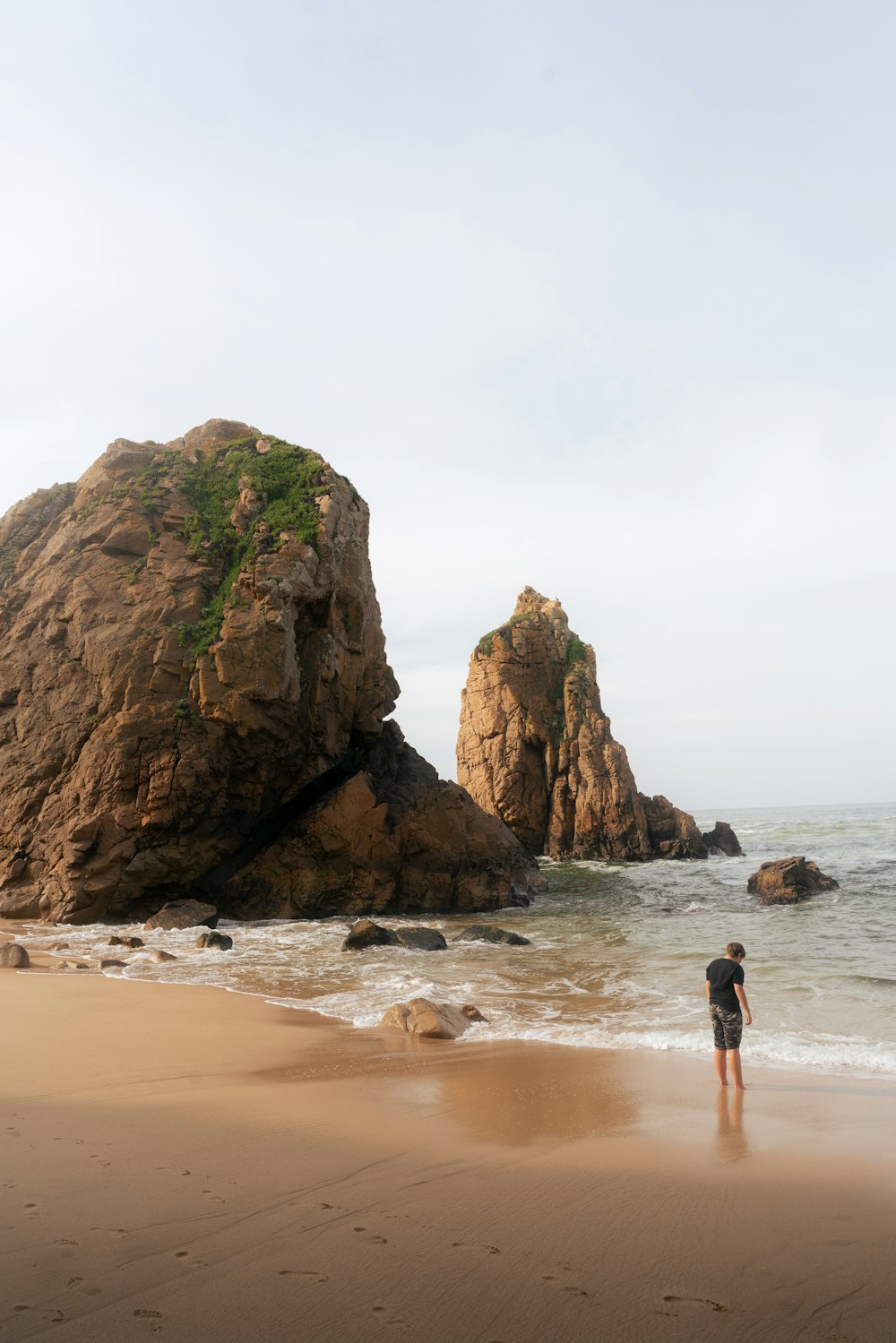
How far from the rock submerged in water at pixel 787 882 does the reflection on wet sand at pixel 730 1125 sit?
66.0 ft

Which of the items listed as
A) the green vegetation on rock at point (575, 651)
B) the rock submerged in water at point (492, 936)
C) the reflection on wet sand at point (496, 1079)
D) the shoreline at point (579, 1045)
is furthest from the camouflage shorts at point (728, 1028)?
the green vegetation on rock at point (575, 651)

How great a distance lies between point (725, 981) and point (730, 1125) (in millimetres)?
1763

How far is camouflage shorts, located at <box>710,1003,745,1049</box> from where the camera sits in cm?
729

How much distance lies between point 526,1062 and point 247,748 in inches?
567

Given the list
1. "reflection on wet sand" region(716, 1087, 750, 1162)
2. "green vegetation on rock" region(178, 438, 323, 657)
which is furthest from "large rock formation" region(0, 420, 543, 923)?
"reflection on wet sand" region(716, 1087, 750, 1162)

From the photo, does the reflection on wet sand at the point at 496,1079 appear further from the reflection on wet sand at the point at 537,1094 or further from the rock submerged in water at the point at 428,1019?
the rock submerged in water at the point at 428,1019

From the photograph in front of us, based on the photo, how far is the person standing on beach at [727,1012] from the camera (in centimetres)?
727

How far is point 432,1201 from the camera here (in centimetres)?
442

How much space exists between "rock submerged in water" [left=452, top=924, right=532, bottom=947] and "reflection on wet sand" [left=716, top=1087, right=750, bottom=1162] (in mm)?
10372

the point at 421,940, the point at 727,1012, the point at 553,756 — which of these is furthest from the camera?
the point at 553,756

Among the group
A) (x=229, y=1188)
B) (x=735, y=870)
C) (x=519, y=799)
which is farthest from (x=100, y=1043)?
(x=519, y=799)

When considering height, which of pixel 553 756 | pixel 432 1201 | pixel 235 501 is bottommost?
pixel 432 1201

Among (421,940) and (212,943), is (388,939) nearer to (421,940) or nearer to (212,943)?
(421,940)

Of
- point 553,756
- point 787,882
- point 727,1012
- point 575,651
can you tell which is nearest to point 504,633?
point 575,651
